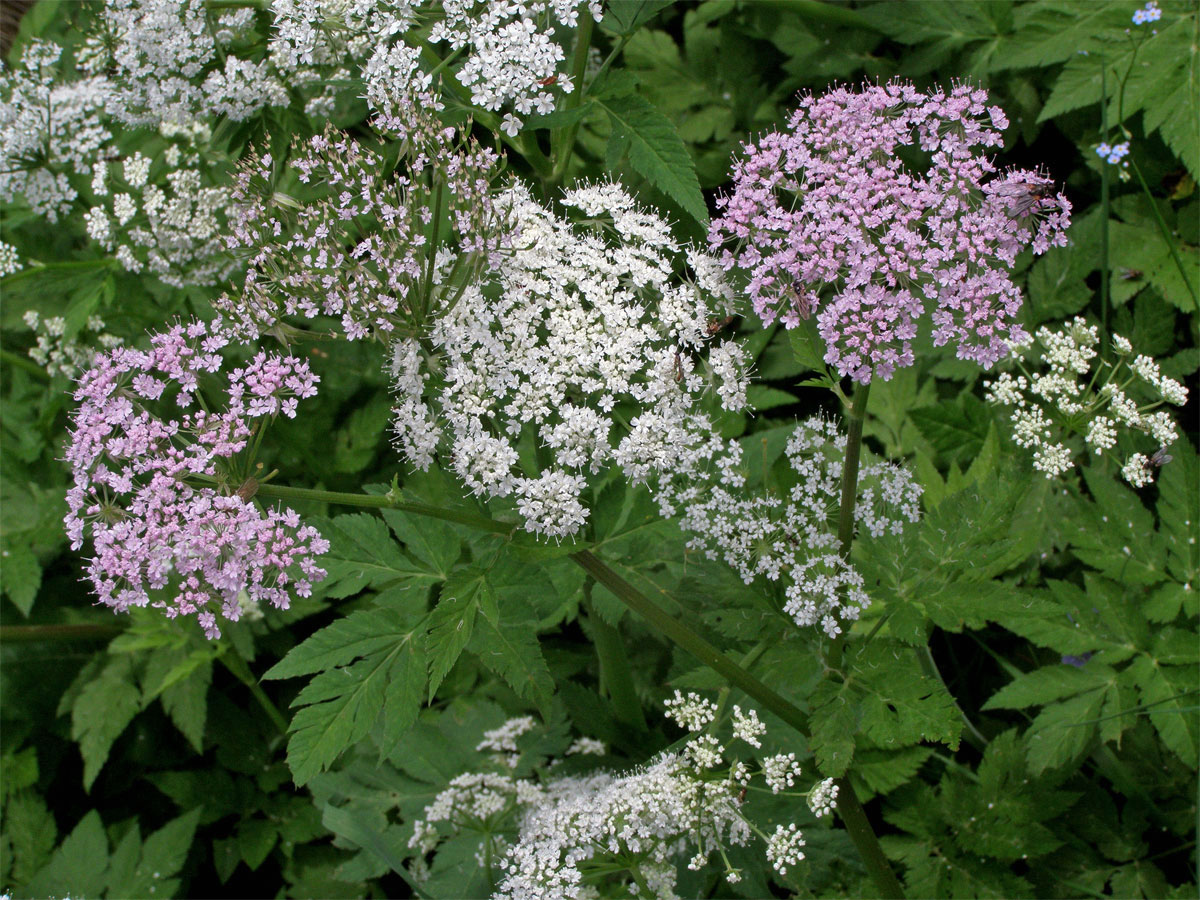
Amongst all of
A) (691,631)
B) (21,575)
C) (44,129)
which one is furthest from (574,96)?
(21,575)

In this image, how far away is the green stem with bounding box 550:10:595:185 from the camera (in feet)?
10.7

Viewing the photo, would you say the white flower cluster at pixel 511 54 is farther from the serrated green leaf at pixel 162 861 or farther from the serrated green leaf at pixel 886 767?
the serrated green leaf at pixel 162 861

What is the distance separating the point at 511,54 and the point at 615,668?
248 centimetres

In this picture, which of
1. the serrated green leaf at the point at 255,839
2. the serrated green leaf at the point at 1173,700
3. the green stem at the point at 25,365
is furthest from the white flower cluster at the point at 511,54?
the serrated green leaf at the point at 255,839

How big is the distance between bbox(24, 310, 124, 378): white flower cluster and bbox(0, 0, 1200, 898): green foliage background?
21cm

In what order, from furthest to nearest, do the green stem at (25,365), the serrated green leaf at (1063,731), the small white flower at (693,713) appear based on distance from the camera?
the green stem at (25,365) < the serrated green leaf at (1063,731) < the small white flower at (693,713)

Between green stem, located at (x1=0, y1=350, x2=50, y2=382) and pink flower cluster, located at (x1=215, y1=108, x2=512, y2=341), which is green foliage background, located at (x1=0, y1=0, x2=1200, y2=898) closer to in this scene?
green stem, located at (x1=0, y1=350, x2=50, y2=382)

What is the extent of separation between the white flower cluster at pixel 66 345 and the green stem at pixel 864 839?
13.6 feet

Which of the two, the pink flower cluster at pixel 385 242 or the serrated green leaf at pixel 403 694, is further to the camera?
the pink flower cluster at pixel 385 242

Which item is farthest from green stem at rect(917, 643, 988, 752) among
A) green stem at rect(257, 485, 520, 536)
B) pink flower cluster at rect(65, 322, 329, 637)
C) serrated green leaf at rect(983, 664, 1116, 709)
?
pink flower cluster at rect(65, 322, 329, 637)

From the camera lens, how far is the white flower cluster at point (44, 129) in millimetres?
4812

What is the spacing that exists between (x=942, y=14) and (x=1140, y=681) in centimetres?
327

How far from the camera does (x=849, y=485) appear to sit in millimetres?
3131

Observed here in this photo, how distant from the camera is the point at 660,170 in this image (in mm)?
3107
